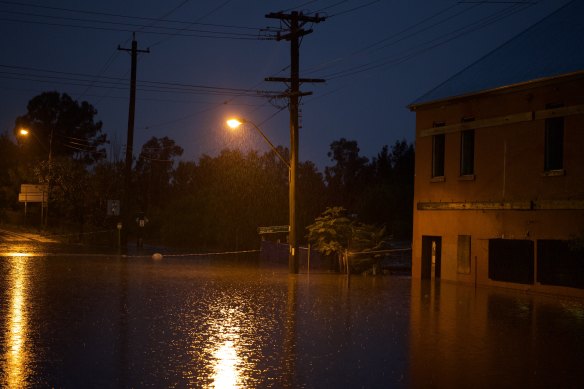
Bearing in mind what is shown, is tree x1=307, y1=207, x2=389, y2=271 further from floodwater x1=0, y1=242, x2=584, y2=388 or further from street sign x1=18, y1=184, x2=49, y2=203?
street sign x1=18, y1=184, x2=49, y2=203

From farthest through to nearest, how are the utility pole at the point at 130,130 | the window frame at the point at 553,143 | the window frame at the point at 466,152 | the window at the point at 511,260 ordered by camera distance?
1. the utility pole at the point at 130,130
2. the window frame at the point at 466,152
3. the window at the point at 511,260
4. the window frame at the point at 553,143

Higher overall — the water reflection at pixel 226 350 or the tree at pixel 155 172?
the tree at pixel 155 172

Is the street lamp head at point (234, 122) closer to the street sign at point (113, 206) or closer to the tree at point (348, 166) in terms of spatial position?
the street sign at point (113, 206)

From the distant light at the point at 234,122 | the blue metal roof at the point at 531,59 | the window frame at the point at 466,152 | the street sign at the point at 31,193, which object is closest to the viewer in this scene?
the blue metal roof at the point at 531,59

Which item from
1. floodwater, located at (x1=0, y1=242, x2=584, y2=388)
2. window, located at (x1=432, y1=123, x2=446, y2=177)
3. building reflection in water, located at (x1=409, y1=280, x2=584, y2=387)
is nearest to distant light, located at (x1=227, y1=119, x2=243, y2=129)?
window, located at (x1=432, y1=123, x2=446, y2=177)

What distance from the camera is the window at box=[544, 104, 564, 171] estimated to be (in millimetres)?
25594

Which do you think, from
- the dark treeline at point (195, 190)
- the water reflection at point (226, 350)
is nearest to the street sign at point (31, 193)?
the dark treeline at point (195, 190)

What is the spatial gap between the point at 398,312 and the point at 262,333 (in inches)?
211

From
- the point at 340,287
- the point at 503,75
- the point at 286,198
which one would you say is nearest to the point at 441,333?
the point at 340,287

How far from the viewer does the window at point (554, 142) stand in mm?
25594

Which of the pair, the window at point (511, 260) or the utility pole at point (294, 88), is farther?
the utility pole at point (294, 88)

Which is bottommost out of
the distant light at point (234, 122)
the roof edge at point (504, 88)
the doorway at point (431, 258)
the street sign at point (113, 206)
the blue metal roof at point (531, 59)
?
the doorway at point (431, 258)

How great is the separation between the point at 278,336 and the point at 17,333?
449 cm

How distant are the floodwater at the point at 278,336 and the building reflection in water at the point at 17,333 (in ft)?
0.09
